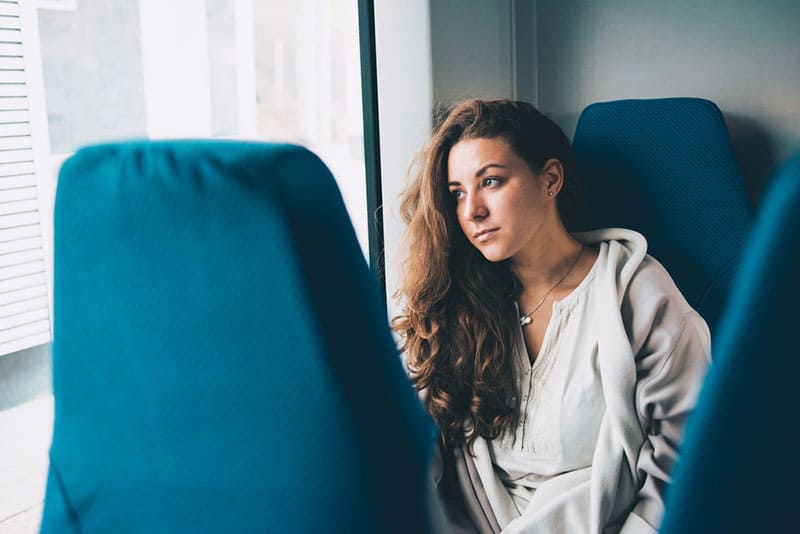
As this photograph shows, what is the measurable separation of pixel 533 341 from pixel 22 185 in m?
1.35

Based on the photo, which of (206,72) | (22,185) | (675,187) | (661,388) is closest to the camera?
(661,388)

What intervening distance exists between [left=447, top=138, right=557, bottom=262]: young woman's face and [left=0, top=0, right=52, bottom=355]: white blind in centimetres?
105

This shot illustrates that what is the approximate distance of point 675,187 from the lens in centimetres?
169

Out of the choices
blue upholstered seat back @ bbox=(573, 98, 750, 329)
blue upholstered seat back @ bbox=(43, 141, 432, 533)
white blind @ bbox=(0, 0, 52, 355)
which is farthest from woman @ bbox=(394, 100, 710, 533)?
white blind @ bbox=(0, 0, 52, 355)

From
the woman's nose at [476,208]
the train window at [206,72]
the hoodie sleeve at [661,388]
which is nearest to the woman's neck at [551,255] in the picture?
the woman's nose at [476,208]

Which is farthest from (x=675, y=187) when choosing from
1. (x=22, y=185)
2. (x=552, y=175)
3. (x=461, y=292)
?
(x=22, y=185)

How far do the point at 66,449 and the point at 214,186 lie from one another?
1.13 ft

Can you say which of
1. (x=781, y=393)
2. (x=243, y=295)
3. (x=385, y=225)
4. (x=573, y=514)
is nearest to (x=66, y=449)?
(x=243, y=295)

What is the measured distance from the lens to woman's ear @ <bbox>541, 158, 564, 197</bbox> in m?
1.59

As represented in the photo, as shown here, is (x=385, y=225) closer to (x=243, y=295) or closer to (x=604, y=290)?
(x=604, y=290)

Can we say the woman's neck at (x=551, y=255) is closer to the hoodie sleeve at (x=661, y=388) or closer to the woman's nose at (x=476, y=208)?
the woman's nose at (x=476, y=208)

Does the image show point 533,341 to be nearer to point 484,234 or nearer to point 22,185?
point 484,234

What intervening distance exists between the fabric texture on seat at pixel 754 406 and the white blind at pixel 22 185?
1703 millimetres

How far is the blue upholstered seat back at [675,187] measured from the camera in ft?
5.49
